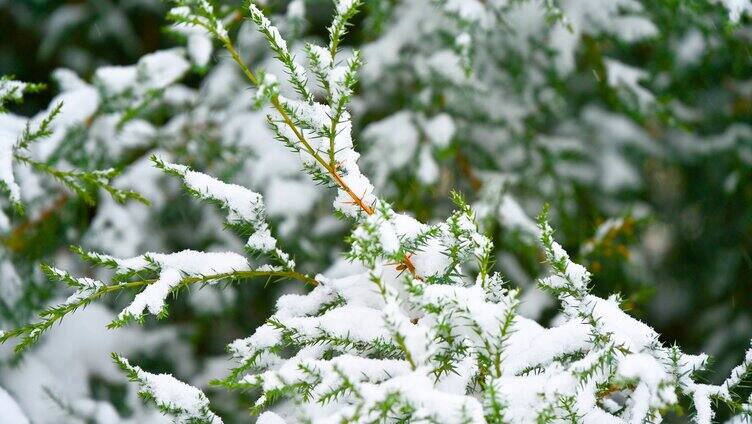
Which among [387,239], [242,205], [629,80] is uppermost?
[629,80]

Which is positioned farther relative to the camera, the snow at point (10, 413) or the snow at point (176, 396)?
the snow at point (10, 413)

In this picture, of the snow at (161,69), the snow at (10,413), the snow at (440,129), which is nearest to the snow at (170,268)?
the snow at (10,413)

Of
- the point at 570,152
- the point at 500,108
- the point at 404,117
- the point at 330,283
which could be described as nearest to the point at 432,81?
the point at 404,117

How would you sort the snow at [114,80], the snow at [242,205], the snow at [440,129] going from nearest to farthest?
1. the snow at [242,205]
2. the snow at [114,80]
3. the snow at [440,129]

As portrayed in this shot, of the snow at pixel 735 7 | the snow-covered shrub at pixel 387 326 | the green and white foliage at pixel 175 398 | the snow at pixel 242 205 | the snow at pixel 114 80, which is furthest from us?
the snow at pixel 114 80

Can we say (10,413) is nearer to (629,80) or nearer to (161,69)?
(161,69)

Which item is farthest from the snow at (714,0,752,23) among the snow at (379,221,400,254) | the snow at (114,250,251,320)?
the snow at (114,250,251,320)

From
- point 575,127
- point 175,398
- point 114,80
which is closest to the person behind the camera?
point 175,398

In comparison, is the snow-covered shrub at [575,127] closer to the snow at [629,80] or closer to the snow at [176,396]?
the snow at [629,80]

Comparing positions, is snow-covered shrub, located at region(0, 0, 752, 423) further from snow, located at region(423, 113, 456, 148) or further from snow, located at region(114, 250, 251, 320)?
snow, located at region(423, 113, 456, 148)

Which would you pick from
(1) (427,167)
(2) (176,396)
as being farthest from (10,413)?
(1) (427,167)
